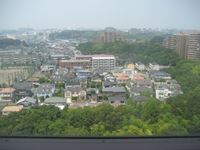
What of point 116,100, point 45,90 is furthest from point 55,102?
point 116,100

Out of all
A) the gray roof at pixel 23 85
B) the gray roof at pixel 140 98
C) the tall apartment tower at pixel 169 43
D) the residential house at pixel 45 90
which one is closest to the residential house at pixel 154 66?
the tall apartment tower at pixel 169 43

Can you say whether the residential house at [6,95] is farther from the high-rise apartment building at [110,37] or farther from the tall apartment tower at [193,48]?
the tall apartment tower at [193,48]

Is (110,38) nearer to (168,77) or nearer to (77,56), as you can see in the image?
(77,56)

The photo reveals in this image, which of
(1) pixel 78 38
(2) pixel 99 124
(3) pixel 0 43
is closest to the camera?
(2) pixel 99 124

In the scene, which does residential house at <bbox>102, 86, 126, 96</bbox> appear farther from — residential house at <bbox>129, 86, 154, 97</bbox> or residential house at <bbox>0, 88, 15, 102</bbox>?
residential house at <bbox>0, 88, 15, 102</bbox>

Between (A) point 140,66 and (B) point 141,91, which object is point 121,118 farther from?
(A) point 140,66
